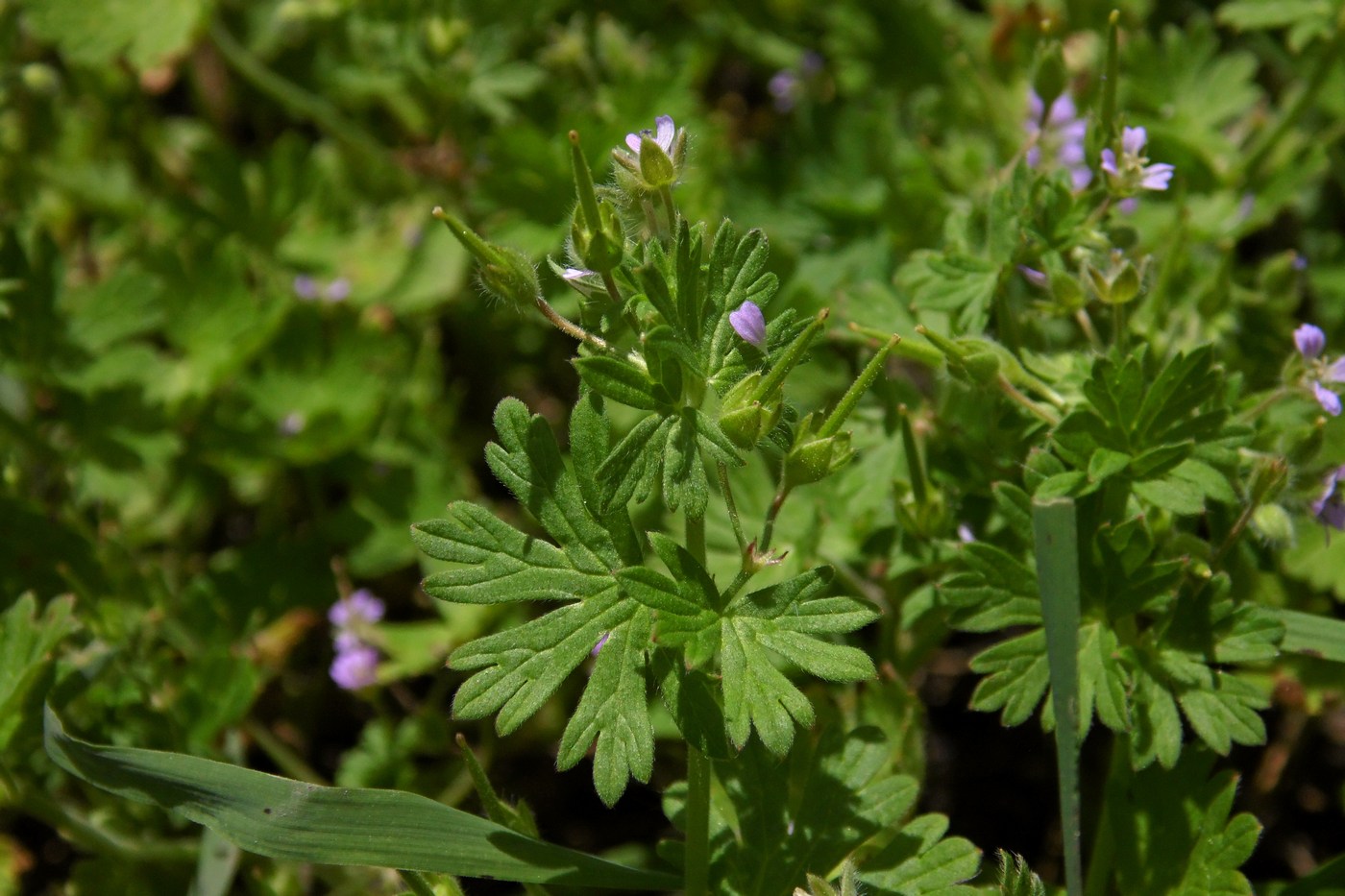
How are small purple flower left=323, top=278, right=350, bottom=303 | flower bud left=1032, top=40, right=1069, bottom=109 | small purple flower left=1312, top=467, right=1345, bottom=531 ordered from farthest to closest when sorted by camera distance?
small purple flower left=323, top=278, right=350, bottom=303 < flower bud left=1032, top=40, right=1069, bottom=109 < small purple flower left=1312, top=467, right=1345, bottom=531

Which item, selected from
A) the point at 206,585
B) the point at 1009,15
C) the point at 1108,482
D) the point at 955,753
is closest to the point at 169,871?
the point at 206,585

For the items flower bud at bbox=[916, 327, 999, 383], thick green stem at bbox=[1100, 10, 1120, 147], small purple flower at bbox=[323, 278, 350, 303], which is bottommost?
small purple flower at bbox=[323, 278, 350, 303]

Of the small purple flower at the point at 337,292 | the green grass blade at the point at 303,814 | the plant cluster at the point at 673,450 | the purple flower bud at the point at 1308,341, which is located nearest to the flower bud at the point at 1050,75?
the plant cluster at the point at 673,450

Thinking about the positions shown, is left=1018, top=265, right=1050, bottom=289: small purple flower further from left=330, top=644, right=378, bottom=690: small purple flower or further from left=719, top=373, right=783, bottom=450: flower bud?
left=330, top=644, right=378, bottom=690: small purple flower

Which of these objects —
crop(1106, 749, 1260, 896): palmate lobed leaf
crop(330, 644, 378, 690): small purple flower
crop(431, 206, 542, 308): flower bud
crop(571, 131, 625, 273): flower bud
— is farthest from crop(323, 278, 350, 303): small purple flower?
crop(1106, 749, 1260, 896): palmate lobed leaf

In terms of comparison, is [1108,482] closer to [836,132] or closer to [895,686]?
[895,686]

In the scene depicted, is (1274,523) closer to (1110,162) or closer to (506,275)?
(1110,162)

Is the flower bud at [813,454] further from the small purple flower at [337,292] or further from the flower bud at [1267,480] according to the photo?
the small purple flower at [337,292]

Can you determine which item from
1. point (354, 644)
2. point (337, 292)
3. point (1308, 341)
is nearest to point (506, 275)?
point (1308, 341)
